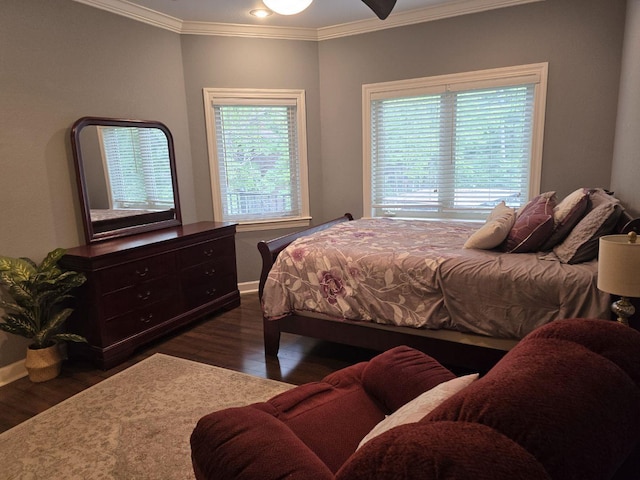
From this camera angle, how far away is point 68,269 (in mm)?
2926

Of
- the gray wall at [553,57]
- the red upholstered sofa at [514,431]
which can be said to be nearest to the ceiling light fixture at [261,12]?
the gray wall at [553,57]

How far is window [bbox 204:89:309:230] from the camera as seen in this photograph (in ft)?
14.2

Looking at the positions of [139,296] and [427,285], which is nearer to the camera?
[427,285]

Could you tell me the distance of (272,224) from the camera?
463cm

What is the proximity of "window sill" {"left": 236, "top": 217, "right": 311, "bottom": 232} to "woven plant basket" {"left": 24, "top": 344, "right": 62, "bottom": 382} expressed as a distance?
7.01 ft

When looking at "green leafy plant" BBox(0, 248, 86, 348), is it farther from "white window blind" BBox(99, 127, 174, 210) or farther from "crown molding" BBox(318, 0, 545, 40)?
"crown molding" BBox(318, 0, 545, 40)

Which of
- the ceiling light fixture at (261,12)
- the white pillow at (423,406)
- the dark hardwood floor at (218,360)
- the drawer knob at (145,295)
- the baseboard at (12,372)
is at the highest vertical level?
the ceiling light fixture at (261,12)

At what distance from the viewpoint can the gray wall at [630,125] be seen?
270 centimetres

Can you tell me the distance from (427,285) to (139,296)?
2123 mm

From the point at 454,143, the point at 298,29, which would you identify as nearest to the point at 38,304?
the point at 298,29

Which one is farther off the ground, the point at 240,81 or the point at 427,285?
the point at 240,81

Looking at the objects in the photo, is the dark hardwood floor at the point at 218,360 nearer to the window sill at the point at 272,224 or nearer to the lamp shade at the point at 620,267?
the window sill at the point at 272,224

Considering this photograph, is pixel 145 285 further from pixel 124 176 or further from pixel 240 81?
pixel 240 81

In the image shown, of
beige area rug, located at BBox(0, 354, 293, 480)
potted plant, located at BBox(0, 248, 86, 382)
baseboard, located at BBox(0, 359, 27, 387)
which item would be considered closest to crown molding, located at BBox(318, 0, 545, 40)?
potted plant, located at BBox(0, 248, 86, 382)
